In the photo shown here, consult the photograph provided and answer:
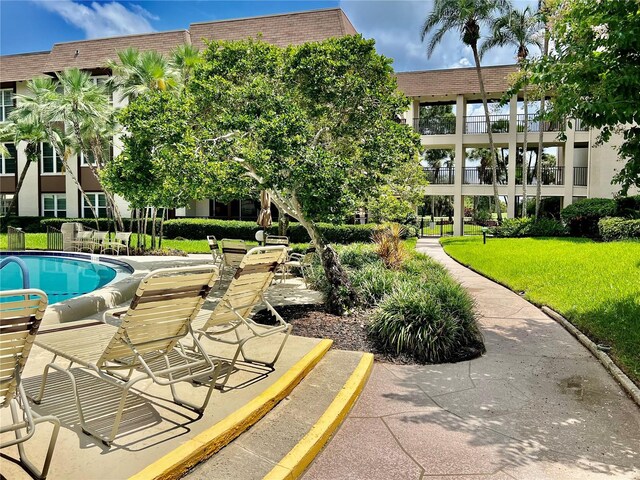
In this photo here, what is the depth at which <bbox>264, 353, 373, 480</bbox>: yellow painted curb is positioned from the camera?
3.27m

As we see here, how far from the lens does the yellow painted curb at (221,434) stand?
2959 mm

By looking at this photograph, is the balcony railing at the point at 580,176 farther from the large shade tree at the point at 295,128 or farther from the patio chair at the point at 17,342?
the patio chair at the point at 17,342

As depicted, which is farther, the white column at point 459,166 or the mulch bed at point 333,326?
the white column at point 459,166

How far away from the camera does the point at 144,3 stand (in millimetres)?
10648

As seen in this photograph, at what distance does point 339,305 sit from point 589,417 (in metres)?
3.99

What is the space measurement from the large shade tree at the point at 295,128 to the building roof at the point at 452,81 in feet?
77.8

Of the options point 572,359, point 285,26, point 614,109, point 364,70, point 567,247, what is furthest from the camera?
point 285,26

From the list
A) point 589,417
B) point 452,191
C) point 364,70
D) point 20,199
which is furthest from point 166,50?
point 589,417

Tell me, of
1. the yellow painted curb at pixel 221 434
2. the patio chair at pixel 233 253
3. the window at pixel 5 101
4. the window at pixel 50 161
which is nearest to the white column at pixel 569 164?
the patio chair at pixel 233 253

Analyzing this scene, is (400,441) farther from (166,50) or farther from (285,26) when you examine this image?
(166,50)

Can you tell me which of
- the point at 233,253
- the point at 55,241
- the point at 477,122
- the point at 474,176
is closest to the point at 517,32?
the point at 477,122

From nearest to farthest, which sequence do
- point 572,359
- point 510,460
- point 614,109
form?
point 510,460, point 614,109, point 572,359

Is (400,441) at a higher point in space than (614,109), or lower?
lower

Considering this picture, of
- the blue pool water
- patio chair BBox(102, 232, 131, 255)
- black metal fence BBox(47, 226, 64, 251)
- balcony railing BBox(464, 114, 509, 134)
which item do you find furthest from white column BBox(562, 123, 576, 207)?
A: black metal fence BBox(47, 226, 64, 251)
